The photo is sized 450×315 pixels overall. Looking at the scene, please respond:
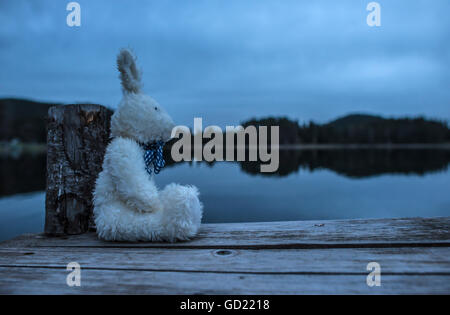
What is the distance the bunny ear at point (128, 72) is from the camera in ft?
5.85

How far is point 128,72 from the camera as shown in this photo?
1.82 metres

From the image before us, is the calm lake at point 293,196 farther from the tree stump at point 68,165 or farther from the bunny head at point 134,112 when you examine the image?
the tree stump at point 68,165

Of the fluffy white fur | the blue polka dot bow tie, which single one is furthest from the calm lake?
the fluffy white fur

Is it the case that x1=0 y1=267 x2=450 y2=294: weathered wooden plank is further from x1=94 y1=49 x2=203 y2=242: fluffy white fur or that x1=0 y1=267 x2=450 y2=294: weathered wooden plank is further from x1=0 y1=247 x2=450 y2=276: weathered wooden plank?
x1=94 y1=49 x2=203 y2=242: fluffy white fur

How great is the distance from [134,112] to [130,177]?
47cm

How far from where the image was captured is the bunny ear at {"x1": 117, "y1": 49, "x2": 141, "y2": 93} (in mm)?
1784

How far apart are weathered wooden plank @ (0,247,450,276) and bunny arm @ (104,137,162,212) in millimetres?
306

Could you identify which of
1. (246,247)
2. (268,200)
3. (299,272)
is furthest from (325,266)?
(268,200)

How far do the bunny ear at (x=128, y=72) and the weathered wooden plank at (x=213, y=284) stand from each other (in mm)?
1239

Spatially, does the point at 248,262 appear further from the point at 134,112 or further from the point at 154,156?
the point at 134,112

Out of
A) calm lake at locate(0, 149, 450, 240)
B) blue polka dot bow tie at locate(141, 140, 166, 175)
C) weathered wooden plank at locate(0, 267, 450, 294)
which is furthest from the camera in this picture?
calm lake at locate(0, 149, 450, 240)

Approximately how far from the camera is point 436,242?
1.62 metres

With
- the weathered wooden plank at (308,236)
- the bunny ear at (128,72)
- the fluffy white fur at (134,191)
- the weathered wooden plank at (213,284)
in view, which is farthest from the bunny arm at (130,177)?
the weathered wooden plank at (213,284)
